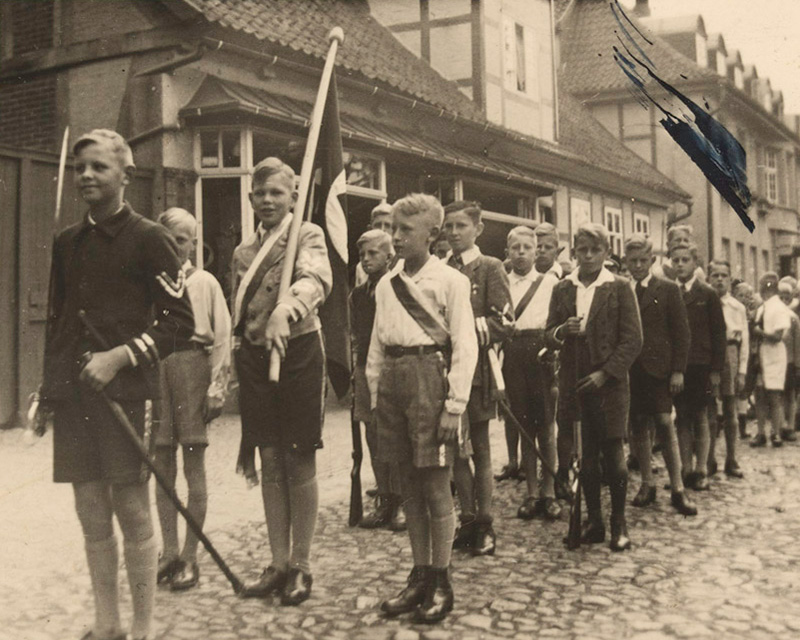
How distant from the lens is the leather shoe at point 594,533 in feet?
17.5

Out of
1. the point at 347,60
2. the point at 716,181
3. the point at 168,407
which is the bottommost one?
the point at 168,407

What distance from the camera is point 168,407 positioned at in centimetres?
446

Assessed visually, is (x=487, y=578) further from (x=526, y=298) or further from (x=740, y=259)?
(x=740, y=259)

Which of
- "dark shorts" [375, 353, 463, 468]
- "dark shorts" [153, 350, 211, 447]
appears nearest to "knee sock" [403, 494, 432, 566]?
"dark shorts" [375, 353, 463, 468]

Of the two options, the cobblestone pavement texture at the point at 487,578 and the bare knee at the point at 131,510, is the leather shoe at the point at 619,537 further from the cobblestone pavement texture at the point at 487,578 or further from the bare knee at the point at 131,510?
the bare knee at the point at 131,510

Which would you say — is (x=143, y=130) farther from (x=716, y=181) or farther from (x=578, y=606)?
(x=578, y=606)

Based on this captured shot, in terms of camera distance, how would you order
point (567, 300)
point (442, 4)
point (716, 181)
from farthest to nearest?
point (442, 4) < point (567, 300) < point (716, 181)

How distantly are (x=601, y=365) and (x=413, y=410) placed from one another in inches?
66.0

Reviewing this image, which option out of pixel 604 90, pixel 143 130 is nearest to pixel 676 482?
pixel 143 130

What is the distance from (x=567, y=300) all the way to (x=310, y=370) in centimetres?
197

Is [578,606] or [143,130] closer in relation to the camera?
[578,606]

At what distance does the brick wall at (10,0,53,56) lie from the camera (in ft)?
37.1

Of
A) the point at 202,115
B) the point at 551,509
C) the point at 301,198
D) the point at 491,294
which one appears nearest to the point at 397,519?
the point at 551,509

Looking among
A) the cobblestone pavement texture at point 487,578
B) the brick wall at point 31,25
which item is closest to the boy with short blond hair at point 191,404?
the cobblestone pavement texture at point 487,578
